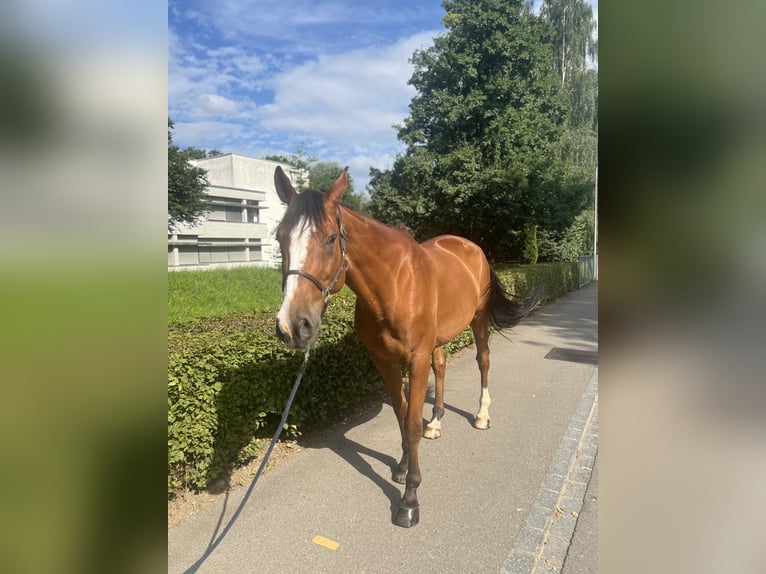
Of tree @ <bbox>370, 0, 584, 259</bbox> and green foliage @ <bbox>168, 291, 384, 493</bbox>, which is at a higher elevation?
tree @ <bbox>370, 0, 584, 259</bbox>

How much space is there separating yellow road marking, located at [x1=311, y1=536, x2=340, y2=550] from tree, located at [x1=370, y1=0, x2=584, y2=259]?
500 inches

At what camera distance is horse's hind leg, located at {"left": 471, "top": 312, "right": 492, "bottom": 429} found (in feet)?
14.2

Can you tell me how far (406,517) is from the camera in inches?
110

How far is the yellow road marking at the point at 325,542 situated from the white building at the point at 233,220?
1614 centimetres

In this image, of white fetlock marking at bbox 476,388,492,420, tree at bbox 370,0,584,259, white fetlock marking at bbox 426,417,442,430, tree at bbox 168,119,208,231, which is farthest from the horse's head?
tree at bbox 168,119,208,231

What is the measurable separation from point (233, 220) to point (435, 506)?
28.9 metres

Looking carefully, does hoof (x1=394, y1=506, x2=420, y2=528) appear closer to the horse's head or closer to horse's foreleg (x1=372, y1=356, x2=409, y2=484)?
horse's foreleg (x1=372, y1=356, x2=409, y2=484)

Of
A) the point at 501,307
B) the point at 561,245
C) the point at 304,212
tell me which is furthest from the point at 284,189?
the point at 561,245

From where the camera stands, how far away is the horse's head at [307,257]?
1.93 meters

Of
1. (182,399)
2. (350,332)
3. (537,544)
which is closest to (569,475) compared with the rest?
(537,544)
